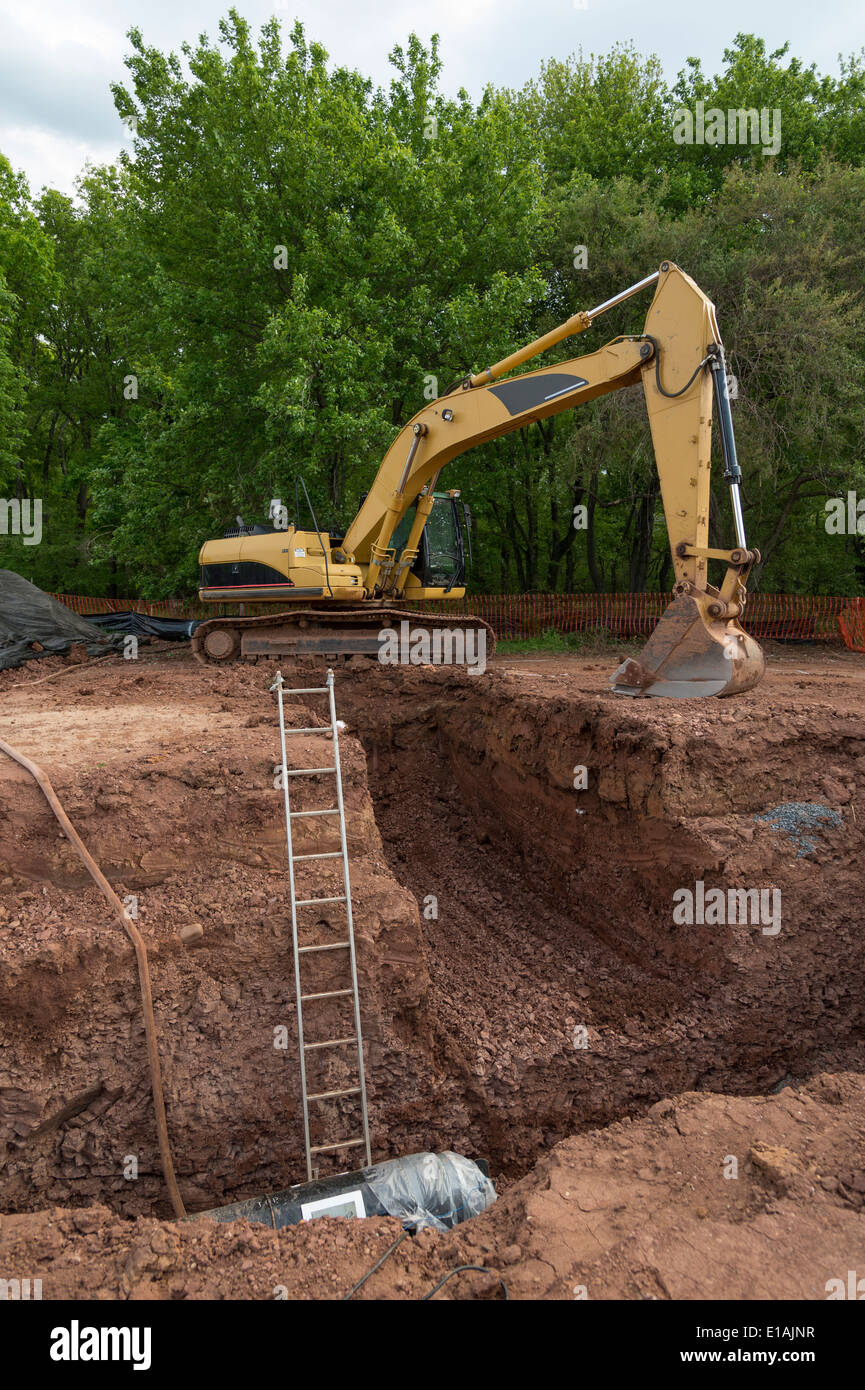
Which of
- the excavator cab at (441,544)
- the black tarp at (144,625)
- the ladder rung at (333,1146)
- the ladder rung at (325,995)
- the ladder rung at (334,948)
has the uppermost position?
the excavator cab at (441,544)

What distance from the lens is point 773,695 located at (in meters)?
8.87

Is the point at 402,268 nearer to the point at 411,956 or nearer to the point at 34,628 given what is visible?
the point at 34,628

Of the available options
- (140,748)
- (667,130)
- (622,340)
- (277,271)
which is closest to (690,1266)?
(140,748)

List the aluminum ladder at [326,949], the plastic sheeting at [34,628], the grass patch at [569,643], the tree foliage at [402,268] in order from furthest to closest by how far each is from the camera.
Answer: the grass patch at [569,643] → the tree foliage at [402,268] → the plastic sheeting at [34,628] → the aluminum ladder at [326,949]

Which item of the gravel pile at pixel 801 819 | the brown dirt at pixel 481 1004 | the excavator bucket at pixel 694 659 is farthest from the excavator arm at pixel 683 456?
the gravel pile at pixel 801 819

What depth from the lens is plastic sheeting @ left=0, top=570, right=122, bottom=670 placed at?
1377cm

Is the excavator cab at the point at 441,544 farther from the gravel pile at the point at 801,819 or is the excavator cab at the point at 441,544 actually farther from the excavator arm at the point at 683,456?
the gravel pile at the point at 801,819

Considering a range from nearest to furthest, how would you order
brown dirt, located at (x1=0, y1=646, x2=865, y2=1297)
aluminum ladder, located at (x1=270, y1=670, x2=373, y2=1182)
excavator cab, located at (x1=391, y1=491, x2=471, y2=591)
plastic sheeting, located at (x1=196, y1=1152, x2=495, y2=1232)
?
brown dirt, located at (x1=0, y1=646, x2=865, y2=1297) → plastic sheeting, located at (x1=196, y1=1152, x2=495, y2=1232) → aluminum ladder, located at (x1=270, y1=670, x2=373, y2=1182) → excavator cab, located at (x1=391, y1=491, x2=471, y2=591)

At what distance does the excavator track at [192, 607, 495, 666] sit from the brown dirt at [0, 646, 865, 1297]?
3.24 meters

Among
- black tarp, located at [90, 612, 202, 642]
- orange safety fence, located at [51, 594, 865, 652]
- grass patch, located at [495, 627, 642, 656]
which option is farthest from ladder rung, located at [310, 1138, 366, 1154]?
black tarp, located at [90, 612, 202, 642]

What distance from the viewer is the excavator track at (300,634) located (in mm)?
11789

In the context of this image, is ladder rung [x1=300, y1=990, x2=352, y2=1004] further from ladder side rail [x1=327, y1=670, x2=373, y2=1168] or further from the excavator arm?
the excavator arm

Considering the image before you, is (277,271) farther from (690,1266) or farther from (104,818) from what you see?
(690,1266)

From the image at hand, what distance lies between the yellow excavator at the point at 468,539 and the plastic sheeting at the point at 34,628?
3.67 meters
